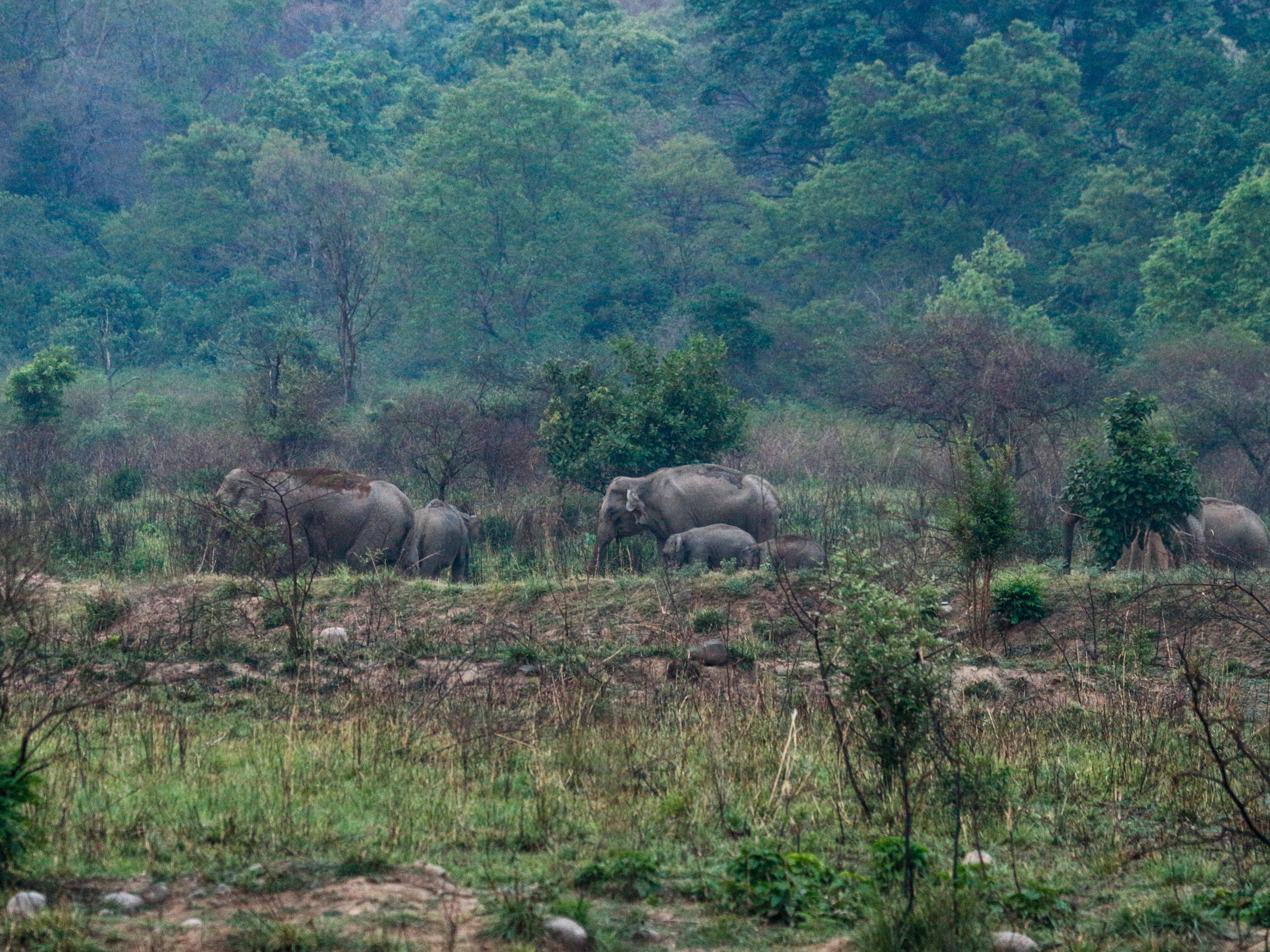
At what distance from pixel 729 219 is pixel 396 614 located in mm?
35969

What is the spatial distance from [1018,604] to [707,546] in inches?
196

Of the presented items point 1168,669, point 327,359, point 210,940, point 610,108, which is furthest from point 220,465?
point 610,108

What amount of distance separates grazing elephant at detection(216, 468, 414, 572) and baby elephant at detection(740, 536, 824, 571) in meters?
4.39

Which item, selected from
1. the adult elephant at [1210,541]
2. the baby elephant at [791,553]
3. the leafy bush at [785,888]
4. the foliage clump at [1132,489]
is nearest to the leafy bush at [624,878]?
the leafy bush at [785,888]

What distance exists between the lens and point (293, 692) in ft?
33.2

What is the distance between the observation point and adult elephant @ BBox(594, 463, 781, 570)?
18500mm

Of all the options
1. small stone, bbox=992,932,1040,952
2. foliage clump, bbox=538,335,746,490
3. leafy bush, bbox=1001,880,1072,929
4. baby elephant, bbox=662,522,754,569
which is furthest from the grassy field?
foliage clump, bbox=538,335,746,490

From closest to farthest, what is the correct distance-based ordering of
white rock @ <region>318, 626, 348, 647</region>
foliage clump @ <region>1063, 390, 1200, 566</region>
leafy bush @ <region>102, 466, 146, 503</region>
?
white rock @ <region>318, 626, 348, 647</region> < foliage clump @ <region>1063, 390, 1200, 566</region> < leafy bush @ <region>102, 466, 146, 503</region>

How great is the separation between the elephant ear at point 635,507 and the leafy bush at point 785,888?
1262 centimetres

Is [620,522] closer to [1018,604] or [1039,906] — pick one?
[1018,604]

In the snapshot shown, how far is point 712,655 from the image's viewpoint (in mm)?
11680

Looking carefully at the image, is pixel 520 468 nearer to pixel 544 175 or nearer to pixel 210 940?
pixel 210 940

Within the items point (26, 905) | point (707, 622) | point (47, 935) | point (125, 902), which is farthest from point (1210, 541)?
point (47, 935)

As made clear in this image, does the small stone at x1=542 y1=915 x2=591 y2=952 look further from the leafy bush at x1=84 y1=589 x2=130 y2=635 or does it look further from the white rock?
the leafy bush at x1=84 y1=589 x2=130 y2=635
